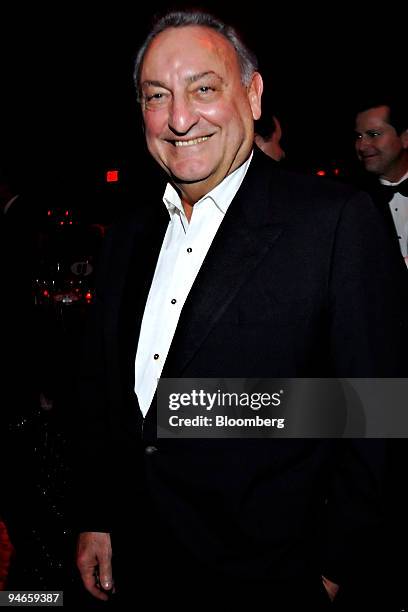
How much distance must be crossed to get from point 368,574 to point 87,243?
4475 mm

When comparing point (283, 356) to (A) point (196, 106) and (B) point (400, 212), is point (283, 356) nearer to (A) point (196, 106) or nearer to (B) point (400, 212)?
(A) point (196, 106)

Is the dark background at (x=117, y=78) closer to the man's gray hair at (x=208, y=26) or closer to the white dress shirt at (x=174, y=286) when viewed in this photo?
the man's gray hair at (x=208, y=26)

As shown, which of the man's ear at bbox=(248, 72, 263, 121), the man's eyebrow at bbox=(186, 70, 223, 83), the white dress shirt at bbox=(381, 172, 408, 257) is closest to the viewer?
the man's eyebrow at bbox=(186, 70, 223, 83)

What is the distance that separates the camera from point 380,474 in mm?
1208

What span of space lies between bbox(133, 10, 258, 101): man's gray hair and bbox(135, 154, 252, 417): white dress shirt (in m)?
0.24

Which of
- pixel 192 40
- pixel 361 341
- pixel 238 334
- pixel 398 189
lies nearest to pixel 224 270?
pixel 238 334

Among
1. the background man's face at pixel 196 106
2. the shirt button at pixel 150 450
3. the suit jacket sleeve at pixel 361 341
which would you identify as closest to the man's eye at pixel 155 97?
the background man's face at pixel 196 106

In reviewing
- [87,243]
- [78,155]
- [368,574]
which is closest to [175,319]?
[368,574]

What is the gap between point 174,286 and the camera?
4.58 feet

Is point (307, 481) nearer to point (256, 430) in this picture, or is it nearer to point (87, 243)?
point (256, 430)

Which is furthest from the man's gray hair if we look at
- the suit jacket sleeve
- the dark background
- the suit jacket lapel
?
the dark background

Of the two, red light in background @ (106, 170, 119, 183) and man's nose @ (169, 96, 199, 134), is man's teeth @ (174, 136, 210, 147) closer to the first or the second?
man's nose @ (169, 96, 199, 134)

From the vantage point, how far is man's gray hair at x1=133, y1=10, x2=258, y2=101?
132 cm

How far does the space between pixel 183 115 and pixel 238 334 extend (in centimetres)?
56
